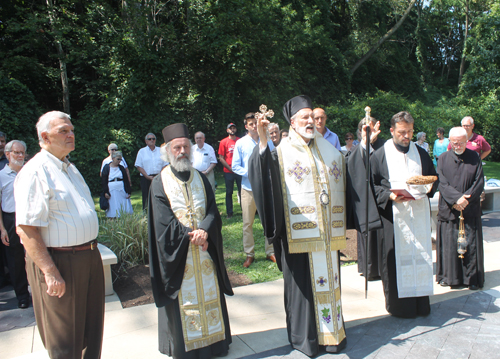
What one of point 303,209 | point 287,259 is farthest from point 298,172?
point 287,259

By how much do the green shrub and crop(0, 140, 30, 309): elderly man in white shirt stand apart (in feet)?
4.22

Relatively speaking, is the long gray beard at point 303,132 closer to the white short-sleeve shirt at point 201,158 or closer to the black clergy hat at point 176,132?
the black clergy hat at point 176,132

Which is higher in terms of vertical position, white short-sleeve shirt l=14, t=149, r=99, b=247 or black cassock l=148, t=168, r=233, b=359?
white short-sleeve shirt l=14, t=149, r=99, b=247

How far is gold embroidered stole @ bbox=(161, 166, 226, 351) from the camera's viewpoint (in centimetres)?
363

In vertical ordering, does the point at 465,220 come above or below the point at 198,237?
below

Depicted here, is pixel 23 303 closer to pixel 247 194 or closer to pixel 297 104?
pixel 247 194

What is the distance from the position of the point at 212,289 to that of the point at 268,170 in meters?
1.24

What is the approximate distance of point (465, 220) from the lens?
5309 millimetres

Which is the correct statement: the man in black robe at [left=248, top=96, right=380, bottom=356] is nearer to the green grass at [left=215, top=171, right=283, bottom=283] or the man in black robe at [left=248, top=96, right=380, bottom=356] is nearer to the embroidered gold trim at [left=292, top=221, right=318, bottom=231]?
the embroidered gold trim at [left=292, top=221, right=318, bottom=231]

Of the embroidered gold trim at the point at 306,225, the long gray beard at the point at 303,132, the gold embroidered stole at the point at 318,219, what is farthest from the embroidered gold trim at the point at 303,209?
the long gray beard at the point at 303,132

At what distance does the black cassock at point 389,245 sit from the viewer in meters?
4.50

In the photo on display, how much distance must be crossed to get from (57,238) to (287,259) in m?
2.06

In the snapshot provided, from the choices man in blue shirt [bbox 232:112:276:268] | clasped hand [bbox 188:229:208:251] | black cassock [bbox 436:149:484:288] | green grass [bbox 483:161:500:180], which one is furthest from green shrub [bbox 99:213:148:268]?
green grass [bbox 483:161:500:180]

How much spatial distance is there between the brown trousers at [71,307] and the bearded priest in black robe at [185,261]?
57cm
